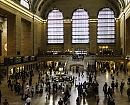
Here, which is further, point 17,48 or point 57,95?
point 17,48

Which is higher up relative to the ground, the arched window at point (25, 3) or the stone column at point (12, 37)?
the arched window at point (25, 3)

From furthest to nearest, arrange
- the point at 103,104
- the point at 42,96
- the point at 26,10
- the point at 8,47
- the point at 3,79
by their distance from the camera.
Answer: the point at 26,10 → the point at 8,47 → the point at 3,79 → the point at 42,96 → the point at 103,104

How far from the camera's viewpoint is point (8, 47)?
139 feet

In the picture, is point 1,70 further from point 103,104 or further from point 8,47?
point 103,104

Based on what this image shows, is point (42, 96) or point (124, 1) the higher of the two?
point (124, 1)

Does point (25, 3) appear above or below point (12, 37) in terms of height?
above

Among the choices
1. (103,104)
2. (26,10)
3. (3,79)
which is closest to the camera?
(103,104)

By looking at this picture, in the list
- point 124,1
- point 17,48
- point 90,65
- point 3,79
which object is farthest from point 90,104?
point 124,1

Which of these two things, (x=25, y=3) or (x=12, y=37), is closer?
(x=12, y=37)

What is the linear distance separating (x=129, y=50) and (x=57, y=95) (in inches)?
1187

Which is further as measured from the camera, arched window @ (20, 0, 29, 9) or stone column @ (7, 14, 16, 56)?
arched window @ (20, 0, 29, 9)

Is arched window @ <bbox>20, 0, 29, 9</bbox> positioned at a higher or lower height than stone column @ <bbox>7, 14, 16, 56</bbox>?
higher

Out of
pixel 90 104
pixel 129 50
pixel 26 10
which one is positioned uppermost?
pixel 26 10

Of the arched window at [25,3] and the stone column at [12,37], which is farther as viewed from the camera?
the arched window at [25,3]
